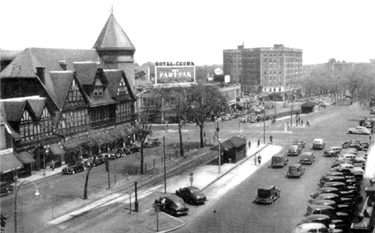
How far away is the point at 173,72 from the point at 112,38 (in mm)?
19884

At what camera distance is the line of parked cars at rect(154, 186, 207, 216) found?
38.8 m

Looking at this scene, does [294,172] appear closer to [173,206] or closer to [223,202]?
[223,202]

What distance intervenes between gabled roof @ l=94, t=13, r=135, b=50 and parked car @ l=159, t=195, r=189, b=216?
5227cm

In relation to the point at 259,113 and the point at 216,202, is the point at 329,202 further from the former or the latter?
the point at 259,113

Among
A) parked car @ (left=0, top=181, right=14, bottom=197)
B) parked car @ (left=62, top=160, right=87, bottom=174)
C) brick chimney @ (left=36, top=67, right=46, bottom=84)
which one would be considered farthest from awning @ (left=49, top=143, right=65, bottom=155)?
parked car @ (left=0, top=181, right=14, bottom=197)

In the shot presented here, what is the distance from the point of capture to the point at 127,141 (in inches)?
3049

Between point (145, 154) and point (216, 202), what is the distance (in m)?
27.6

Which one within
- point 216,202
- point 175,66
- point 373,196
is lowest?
point 216,202

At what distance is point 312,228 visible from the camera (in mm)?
30453

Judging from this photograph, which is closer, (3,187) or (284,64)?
(3,187)

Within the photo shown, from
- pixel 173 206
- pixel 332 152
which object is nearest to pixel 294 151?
pixel 332 152

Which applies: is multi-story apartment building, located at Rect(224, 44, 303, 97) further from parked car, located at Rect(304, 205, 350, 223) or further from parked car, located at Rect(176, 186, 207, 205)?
parked car, located at Rect(304, 205, 350, 223)

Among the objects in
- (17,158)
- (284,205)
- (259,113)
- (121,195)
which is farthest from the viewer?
(259,113)

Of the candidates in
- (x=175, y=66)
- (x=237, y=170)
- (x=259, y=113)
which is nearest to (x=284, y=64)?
(x=259, y=113)
